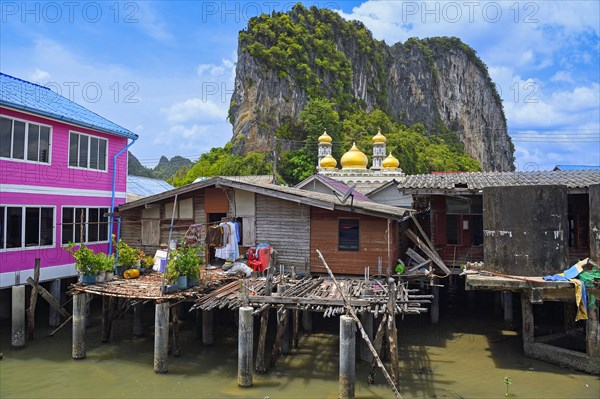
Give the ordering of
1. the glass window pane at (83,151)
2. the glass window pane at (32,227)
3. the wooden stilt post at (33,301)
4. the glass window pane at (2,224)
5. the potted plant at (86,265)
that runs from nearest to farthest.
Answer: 1. the potted plant at (86,265)
2. the glass window pane at (2,224)
3. the wooden stilt post at (33,301)
4. the glass window pane at (32,227)
5. the glass window pane at (83,151)

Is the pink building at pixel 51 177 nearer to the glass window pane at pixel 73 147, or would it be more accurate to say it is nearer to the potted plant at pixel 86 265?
the glass window pane at pixel 73 147

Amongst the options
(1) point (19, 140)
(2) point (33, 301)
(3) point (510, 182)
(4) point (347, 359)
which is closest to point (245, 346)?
(4) point (347, 359)

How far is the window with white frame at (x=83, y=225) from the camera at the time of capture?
701 inches

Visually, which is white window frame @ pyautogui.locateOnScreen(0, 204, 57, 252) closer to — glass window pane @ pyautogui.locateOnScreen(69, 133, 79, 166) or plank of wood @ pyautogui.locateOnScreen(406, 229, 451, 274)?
glass window pane @ pyautogui.locateOnScreen(69, 133, 79, 166)

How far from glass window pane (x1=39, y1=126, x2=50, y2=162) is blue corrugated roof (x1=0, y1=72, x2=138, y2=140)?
0.62m

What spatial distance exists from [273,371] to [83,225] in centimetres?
984

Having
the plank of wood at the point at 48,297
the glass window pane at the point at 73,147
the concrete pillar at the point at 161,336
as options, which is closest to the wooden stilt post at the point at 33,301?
the plank of wood at the point at 48,297

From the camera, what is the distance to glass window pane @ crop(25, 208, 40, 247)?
16156 mm

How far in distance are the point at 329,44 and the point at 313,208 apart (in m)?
53.7

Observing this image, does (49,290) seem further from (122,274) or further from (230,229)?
(230,229)

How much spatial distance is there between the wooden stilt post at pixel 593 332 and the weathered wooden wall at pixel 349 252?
602 cm

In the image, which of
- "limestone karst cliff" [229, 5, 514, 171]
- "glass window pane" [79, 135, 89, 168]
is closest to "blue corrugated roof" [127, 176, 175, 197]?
"glass window pane" [79, 135, 89, 168]

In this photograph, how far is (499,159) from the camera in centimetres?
11756

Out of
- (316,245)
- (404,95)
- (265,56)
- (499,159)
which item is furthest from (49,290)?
(499,159)
